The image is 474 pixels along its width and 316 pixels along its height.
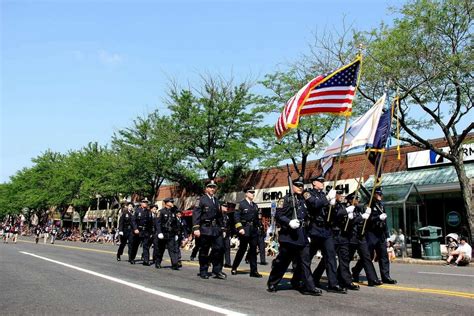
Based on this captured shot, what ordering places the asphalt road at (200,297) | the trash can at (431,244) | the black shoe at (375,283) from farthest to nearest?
the trash can at (431,244)
the black shoe at (375,283)
the asphalt road at (200,297)

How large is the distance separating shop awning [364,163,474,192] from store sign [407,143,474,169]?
0.94 ft

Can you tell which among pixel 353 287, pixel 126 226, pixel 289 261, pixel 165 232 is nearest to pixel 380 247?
pixel 353 287

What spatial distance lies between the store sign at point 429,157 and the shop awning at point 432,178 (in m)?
0.29

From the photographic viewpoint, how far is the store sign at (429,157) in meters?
24.9

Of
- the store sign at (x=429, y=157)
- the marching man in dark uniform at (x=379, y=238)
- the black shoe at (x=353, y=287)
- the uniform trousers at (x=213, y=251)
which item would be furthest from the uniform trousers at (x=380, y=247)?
the store sign at (x=429, y=157)

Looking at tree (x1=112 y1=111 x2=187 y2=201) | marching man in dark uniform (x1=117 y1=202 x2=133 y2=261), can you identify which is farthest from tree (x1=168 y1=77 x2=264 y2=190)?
marching man in dark uniform (x1=117 y1=202 x2=133 y2=261)

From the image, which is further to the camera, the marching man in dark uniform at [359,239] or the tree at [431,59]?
the tree at [431,59]

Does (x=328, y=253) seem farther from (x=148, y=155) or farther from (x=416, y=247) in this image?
(x=148, y=155)

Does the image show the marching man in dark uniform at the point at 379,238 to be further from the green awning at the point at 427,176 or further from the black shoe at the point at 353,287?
the green awning at the point at 427,176

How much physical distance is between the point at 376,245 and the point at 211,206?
3590 mm

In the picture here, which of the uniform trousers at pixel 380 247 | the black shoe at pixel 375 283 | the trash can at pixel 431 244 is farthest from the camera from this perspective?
the trash can at pixel 431 244

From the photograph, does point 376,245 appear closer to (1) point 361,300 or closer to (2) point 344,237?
(2) point 344,237

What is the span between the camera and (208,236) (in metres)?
10.8

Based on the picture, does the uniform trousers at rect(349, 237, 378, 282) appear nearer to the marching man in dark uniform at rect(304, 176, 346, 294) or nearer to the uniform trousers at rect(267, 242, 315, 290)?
the marching man in dark uniform at rect(304, 176, 346, 294)
